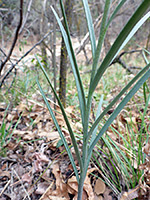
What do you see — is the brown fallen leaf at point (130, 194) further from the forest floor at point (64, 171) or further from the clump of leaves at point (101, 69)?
the clump of leaves at point (101, 69)

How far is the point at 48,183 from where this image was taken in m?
0.77

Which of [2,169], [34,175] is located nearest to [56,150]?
[34,175]

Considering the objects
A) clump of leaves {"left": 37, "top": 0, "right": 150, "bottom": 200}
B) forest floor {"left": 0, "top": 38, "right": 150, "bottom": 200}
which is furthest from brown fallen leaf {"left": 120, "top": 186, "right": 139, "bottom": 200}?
clump of leaves {"left": 37, "top": 0, "right": 150, "bottom": 200}

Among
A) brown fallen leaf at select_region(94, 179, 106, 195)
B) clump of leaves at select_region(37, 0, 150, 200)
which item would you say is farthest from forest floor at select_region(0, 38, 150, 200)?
clump of leaves at select_region(37, 0, 150, 200)

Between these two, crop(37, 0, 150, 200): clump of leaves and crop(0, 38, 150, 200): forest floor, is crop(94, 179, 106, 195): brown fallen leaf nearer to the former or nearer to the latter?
crop(0, 38, 150, 200): forest floor

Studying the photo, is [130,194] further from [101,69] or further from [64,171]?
[101,69]

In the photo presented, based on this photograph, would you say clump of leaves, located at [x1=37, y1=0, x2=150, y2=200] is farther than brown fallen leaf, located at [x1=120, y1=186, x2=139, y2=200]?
No

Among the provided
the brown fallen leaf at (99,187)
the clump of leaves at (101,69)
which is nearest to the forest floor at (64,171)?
the brown fallen leaf at (99,187)

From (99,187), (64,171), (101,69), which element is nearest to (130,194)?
(99,187)

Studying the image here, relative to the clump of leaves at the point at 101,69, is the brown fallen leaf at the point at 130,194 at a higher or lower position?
lower

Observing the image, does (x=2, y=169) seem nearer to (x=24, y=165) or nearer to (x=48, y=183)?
(x=24, y=165)

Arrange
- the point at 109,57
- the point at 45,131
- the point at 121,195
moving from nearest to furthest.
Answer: the point at 109,57 → the point at 121,195 → the point at 45,131

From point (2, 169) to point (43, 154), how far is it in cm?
22

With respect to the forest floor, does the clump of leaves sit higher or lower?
higher
